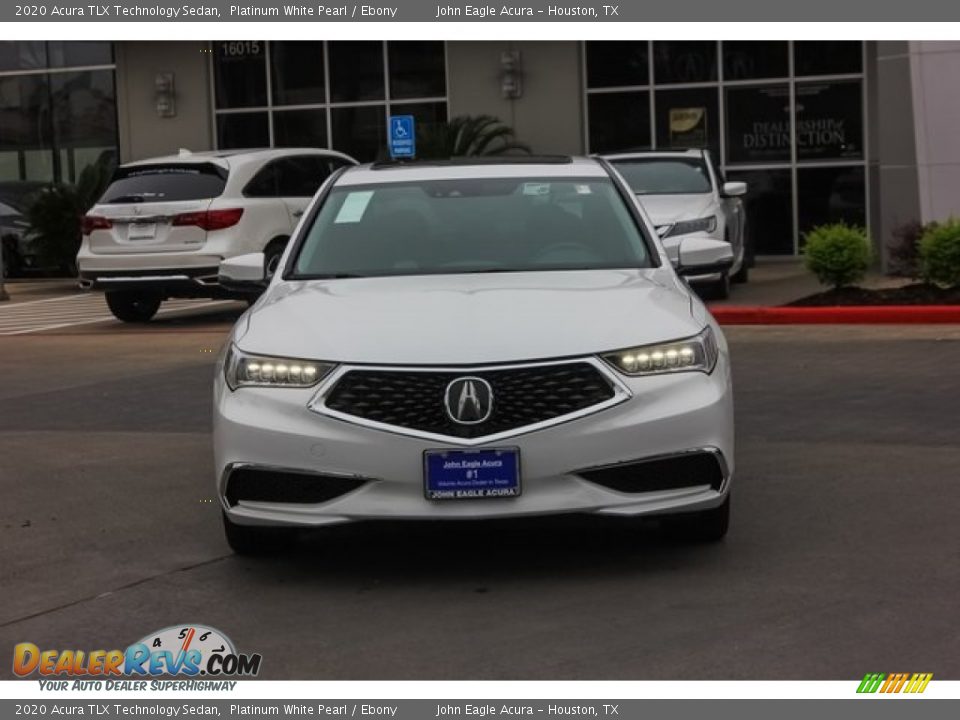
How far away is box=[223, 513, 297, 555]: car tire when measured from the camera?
7145mm

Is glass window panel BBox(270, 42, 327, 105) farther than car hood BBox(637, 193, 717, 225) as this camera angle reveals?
Yes

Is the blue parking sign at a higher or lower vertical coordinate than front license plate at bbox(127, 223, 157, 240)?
higher

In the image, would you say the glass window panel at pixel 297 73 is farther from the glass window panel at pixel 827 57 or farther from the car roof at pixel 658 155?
the car roof at pixel 658 155

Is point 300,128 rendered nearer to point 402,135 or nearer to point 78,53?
point 78,53

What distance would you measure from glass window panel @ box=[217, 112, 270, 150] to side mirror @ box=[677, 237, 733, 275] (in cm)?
2053

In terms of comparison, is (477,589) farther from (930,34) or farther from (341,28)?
(341,28)

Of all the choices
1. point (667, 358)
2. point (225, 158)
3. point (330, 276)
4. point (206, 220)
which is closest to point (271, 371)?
point (330, 276)

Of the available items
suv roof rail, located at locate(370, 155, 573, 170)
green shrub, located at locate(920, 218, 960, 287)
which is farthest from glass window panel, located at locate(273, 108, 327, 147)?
suv roof rail, located at locate(370, 155, 573, 170)

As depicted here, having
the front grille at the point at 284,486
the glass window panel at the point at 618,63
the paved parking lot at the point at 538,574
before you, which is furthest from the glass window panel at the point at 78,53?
the front grille at the point at 284,486

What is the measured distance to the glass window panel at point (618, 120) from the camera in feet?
86.3

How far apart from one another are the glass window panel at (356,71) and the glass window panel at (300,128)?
420 millimetres

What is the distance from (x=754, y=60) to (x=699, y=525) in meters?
19.1

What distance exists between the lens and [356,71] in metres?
27.8

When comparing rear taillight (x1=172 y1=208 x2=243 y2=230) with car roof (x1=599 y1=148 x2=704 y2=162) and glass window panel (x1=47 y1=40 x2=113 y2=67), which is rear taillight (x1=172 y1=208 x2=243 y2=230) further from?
glass window panel (x1=47 y1=40 x2=113 y2=67)
